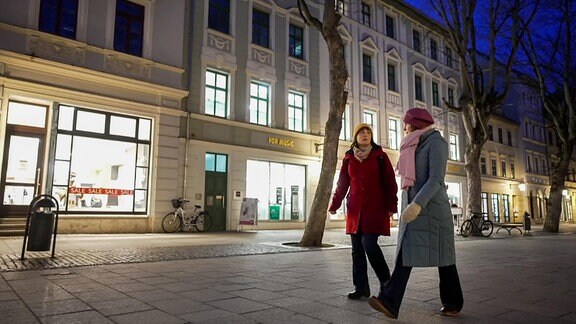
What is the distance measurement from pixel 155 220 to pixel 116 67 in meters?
5.45

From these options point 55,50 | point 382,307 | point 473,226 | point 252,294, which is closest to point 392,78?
point 473,226

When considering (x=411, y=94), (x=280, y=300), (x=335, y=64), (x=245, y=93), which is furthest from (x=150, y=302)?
(x=411, y=94)

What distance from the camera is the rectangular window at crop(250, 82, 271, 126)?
1853 centimetres

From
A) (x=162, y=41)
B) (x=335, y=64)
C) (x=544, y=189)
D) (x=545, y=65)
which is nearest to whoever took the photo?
(x=335, y=64)

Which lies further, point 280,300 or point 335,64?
point 335,64

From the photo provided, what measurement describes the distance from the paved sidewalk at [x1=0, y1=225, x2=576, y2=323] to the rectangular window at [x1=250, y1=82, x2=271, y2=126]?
11.9 metres

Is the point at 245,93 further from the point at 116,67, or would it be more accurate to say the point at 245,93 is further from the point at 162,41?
the point at 116,67

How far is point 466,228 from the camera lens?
55.1ft

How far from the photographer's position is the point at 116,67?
47.4 ft

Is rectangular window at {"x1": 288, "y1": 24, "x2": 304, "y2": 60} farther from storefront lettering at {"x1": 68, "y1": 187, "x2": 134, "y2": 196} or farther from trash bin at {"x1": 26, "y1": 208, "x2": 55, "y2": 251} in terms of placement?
trash bin at {"x1": 26, "y1": 208, "x2": 55, "y2": 251}

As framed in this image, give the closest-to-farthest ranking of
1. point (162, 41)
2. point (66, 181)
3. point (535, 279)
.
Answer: point (535, 279) → point (66, 181) → point (162, 41)

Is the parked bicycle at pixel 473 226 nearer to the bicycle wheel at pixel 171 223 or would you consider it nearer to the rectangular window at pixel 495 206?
the bicycle wheel at pixel 171 223

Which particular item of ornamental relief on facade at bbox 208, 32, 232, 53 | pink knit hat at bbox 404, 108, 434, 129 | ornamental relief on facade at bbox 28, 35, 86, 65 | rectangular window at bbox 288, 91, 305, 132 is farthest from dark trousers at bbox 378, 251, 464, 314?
rectangular window at bbox 288, 91, 305, 132

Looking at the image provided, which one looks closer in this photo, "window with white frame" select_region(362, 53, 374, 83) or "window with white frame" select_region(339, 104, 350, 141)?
"window with white frame" select_region(339, 104, 350, 141)
